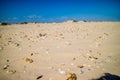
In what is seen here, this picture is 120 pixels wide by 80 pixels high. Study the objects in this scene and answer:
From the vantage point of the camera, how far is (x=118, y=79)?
4.58 meters

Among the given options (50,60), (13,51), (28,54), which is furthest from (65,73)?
(13,51)

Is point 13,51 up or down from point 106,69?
up

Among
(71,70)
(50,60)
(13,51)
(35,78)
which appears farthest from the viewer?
(13,51)

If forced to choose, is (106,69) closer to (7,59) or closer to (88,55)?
(88,55)

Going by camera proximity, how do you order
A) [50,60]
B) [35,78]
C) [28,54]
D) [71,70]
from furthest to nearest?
[28,54] < [50,60] < [71,70] < [35,78]

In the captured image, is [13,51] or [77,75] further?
[13,51]

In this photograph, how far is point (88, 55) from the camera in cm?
648

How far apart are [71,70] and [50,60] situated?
1.19 m

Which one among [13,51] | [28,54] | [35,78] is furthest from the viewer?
[13,51]

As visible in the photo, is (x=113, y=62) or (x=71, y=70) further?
(x=113, y=62)

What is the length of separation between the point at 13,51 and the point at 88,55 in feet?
11.1

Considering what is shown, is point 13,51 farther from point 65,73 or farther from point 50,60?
point 65,73

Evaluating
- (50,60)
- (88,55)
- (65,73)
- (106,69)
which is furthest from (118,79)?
(50,60)

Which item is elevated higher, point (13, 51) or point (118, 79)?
point (13, 51)
